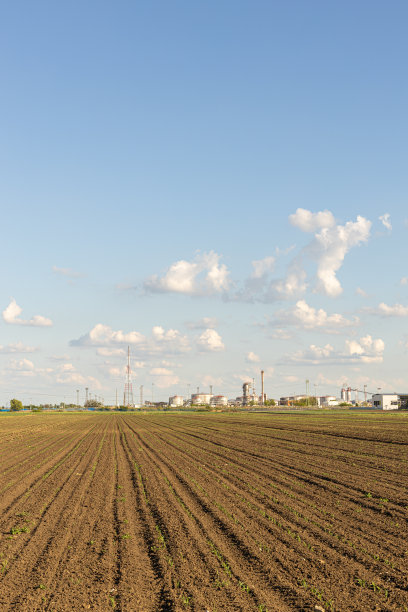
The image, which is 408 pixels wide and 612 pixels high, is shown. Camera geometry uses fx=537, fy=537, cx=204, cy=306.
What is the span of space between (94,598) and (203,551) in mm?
3269

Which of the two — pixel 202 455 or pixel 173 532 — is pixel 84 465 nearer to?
pixel 202 455

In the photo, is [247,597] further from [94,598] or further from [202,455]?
[202,455]

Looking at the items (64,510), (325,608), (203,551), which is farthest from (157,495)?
(325,608)

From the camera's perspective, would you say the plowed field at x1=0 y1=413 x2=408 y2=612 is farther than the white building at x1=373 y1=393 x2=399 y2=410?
No

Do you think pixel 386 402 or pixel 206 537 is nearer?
pixel 206 537

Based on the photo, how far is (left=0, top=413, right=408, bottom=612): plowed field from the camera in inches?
401

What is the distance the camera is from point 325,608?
9.52 meters

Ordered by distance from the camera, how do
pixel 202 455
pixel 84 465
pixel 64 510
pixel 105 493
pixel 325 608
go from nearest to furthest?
pixel 325 608 < pixel 64 510 < pixel 105 493 < pixel 84 465 < pixel 202 455

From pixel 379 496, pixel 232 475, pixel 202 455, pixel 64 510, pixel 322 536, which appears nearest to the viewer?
pixel 322 536

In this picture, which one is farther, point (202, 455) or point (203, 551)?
point (202, 455)

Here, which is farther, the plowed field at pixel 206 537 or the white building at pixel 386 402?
the white building at pixel 386 402

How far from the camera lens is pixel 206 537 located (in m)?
13.8

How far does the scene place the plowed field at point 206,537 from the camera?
1018 centimetres

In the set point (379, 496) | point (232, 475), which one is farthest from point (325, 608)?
point (232, 475)
